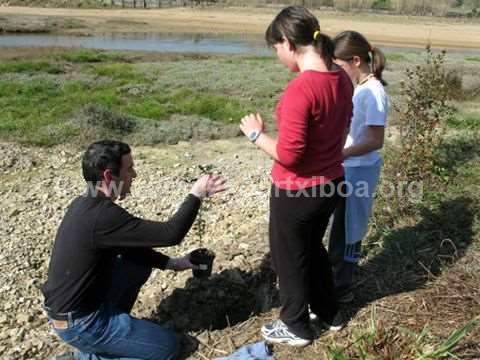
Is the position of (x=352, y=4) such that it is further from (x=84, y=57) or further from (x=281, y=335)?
(x=281, y=335)

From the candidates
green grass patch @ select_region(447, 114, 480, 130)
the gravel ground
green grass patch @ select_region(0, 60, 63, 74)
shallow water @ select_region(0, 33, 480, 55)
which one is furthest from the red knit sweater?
shallow water @ select_region(0, 33, 480, 55)

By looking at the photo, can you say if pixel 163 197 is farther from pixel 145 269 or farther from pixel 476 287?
pixel 476 287

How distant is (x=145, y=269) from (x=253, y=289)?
107cm

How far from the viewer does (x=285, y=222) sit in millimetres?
2529

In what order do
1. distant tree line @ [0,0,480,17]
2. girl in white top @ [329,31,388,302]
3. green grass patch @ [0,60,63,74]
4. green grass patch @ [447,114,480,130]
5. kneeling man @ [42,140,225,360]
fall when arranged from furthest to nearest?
distant tree line @ [0,0,480,17] → green grass patch @ [0,60,63,74] → green grass patch @ [447,114,480,130] → girl in white top @ [329,31,388,302] → kneeling man @ [42,140,225,360]

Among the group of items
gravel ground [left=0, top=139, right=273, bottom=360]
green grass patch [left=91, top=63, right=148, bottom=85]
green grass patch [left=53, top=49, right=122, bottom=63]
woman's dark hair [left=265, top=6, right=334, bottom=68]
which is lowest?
gravel ground [left=0, top=139, right=273, bottom=360]

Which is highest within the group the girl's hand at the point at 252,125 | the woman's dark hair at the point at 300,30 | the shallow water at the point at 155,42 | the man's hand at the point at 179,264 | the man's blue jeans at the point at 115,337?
the woman's dark hair at the point at 300,30

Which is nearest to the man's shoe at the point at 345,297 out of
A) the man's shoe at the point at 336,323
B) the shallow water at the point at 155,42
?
the man's shoe at the point at 336,323

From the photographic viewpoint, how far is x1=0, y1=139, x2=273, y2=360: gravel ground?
3738 millimetres

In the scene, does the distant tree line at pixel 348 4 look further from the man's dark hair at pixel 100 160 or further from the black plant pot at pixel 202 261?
the man's dark hair at pixel 100 160

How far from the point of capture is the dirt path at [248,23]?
35875mm

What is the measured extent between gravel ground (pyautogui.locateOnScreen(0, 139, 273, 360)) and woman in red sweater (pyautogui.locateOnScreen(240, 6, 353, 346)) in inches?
33.0

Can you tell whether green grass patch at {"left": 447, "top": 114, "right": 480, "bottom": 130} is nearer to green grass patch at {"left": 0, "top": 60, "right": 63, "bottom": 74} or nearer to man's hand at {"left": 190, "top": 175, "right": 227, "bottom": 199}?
man's hand at {"left": 190, "top": 175, "right": 227, "bottom": 199}

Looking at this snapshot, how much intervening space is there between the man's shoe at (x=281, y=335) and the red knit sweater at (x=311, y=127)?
92 centimetres
